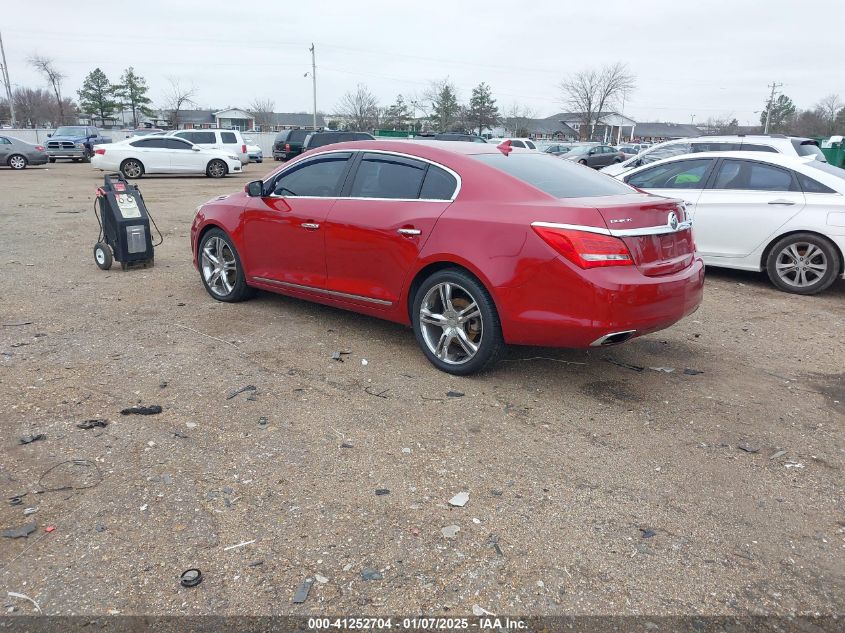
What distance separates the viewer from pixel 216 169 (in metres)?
23.9

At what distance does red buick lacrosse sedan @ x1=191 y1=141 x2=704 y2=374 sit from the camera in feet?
13.0

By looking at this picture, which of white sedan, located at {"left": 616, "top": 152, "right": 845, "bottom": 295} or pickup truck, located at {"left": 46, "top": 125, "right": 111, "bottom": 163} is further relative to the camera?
pickup truck, located at {"left": 46, "top": 125, "right": 111, "bottom": 163}

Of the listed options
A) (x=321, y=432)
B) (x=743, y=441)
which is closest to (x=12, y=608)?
(x=321, y=432)

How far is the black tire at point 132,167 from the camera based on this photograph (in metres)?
22.1

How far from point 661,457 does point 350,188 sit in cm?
310

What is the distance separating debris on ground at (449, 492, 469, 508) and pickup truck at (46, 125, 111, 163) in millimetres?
33031

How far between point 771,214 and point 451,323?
480 cm

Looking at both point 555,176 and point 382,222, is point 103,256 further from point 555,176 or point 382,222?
point 555,176

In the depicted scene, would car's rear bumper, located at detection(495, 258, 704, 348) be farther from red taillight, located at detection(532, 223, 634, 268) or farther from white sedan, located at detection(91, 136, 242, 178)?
white sedan, located at detection(91, 136, 242, 178)

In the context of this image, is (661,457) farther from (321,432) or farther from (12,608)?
(12,608)

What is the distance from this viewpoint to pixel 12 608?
237 cm

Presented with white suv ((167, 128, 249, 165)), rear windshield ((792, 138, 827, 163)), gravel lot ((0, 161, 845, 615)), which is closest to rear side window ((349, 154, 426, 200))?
gravel lot ((0, 161, 845, 615))

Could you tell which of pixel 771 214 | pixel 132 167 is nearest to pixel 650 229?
pixel 771 214

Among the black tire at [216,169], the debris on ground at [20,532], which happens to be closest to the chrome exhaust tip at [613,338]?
the debris on ground at [20,532]
